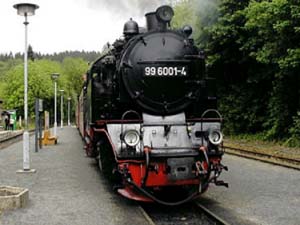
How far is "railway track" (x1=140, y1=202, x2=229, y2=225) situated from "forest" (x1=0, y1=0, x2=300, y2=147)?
709 centimetres

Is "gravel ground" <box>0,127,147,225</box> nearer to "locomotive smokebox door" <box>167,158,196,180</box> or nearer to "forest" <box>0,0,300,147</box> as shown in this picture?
"locomotive smokebox door" <box>167,158,196,180</box>

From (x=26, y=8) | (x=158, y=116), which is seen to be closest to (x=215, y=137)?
(x=158, y=116)

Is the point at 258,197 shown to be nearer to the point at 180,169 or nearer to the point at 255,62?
the point at 180,169

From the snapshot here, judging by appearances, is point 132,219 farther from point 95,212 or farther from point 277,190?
point 277,190

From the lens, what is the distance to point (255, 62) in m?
25.3

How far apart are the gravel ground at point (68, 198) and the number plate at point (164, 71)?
93.1 inches

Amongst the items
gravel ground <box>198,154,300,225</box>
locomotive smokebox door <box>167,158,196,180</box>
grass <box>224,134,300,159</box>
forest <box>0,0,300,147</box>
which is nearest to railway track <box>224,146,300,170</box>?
grass <box>224,134,300,159</box>

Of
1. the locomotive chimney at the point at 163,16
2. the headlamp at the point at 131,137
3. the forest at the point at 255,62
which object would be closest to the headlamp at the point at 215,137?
the headlamp at the point at 131,137

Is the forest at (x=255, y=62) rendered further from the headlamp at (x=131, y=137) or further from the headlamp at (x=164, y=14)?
the headlamp at (x=131, y=137)

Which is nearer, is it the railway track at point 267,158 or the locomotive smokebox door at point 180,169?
the locomotive smokebox door at point 180,169

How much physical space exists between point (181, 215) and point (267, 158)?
30.2ft

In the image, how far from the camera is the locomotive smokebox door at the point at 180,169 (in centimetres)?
801

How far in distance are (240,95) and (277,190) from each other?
17.5m

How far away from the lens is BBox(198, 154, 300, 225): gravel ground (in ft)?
25.6
